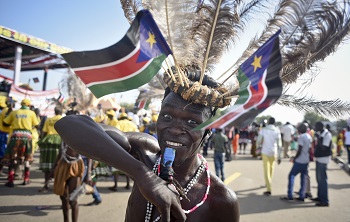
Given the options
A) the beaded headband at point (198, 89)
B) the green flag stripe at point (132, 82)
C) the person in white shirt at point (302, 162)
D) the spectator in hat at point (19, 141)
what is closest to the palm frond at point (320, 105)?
the beaded headband at point (198, 89)

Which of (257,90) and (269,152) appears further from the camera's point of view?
(269,152)

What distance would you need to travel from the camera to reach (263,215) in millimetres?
6379

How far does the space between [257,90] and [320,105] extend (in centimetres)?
81

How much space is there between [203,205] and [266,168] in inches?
262

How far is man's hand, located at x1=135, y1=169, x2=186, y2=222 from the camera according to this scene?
1.13m

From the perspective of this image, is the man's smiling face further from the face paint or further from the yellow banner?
the yellow banner

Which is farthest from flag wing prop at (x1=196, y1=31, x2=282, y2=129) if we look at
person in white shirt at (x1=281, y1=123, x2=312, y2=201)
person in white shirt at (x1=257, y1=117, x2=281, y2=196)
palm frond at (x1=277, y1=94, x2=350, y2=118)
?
person in white shirt at (x1=257, y1=117, x2=281, y2=196)

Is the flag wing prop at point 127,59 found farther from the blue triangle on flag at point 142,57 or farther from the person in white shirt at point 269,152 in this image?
the person in white shirt at point 269,152

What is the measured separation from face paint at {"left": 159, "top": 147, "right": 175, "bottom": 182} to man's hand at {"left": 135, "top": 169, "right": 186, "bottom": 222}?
156mm

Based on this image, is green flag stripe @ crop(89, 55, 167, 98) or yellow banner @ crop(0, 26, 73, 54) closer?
green flag stripe @ crop(89, 55, 167, 98)

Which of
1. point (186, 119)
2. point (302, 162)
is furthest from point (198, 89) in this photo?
point (302, 162)

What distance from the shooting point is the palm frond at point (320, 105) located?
1734mm

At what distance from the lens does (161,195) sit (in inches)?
45.1

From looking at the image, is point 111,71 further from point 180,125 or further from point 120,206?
point 120,206
